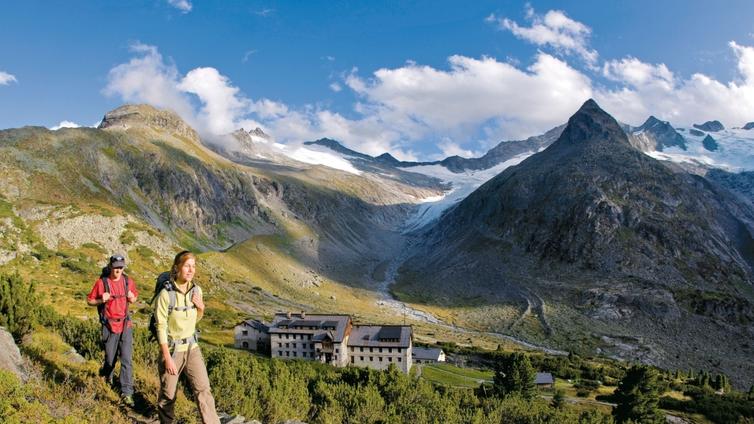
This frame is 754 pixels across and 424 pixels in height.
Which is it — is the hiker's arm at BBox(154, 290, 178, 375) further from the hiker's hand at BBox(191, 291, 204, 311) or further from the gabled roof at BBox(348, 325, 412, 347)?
the gabled roof at BBox(348, 325, 412, 347)

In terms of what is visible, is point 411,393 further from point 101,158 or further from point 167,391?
point 101,158

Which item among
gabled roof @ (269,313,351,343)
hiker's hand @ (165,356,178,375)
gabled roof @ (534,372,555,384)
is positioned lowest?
gabled roof @ (534,372,555,384)

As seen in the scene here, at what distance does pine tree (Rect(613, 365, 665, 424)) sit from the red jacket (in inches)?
2239

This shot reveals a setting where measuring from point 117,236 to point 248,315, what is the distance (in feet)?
136

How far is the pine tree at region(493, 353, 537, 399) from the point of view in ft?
195

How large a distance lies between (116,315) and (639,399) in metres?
60.0

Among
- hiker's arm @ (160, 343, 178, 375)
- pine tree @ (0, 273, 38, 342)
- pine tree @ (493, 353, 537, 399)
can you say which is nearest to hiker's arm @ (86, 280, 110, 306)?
hiker's arm @ (160, 343, 178, 375)

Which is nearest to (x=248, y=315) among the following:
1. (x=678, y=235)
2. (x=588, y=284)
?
(x=588, y=284)

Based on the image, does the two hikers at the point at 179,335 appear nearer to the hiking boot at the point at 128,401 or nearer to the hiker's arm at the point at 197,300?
the hiker's arm at the point at 197,300

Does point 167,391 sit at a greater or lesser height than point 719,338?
greater

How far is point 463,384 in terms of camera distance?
71375mm

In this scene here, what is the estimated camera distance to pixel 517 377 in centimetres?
6050

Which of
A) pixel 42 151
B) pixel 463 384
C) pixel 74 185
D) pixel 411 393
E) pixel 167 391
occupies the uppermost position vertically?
pixel 42 151

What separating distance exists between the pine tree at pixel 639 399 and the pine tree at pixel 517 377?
390 inches
